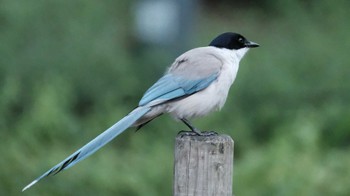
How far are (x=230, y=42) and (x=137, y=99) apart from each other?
4604 mm

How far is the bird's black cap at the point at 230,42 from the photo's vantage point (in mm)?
7055

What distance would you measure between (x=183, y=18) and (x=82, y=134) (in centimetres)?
433

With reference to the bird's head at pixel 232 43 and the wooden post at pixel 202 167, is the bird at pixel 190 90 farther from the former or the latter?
the wooden post at pixel 202 167

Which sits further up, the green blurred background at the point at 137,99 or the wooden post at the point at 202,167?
the wooden post at the point at 202,167

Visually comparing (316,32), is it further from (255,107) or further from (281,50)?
(255,107)

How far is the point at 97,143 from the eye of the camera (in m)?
5.91

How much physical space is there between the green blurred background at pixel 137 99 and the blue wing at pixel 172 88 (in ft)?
6.92

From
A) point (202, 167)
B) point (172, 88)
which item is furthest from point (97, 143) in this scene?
point (172, 88)

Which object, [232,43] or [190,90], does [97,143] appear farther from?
[232,43]

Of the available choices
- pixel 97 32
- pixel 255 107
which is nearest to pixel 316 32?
pixel 255 107

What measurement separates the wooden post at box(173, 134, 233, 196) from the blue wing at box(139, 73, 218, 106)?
0.85 metres

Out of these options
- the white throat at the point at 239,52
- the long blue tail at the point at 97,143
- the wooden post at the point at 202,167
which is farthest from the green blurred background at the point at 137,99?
the wooden post at the point at 202,167

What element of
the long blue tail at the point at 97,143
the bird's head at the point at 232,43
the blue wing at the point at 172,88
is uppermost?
the bird's head at the point at 232,43

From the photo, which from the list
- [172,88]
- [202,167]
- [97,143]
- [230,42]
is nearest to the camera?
[202,167]
